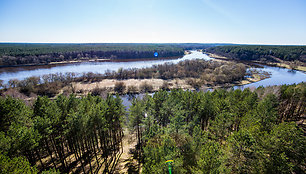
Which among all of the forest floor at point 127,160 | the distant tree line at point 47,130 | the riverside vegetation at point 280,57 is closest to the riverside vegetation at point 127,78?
the forest floor at point 127,160

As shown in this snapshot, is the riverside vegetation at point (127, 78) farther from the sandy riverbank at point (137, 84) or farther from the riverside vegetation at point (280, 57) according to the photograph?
the riverside vegetation at point (280, 57)

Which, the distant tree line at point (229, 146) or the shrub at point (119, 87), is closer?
the distant tree line at point (229, 146)

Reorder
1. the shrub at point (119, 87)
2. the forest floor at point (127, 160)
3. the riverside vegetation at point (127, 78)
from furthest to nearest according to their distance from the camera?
the shrub at point (119, 87)
the riverside vegetation at point (127, 78)
the forest floor at point (127, 160)

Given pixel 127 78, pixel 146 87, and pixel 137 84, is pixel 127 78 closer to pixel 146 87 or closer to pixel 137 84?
pixel 137 84

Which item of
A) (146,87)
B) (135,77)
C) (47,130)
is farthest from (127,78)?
(47,130)

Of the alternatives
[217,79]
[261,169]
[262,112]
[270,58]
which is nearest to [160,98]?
[262,112]

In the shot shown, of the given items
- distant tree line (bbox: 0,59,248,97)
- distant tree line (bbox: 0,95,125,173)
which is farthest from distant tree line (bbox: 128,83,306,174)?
distant tree line (bbox: 0,59,248,97)

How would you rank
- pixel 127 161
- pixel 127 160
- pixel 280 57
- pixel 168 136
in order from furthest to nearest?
pixel 280 57 < pixel 127 160 < pixel 127 161 < pixel 168 136

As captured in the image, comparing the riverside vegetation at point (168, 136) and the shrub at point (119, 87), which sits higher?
the riverside vegetation at point (168, 136)

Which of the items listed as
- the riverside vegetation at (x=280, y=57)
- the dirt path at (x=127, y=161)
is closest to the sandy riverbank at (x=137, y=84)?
the dirt path at (x=127, y=161)

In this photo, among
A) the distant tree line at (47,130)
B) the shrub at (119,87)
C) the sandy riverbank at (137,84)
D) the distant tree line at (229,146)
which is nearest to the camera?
the distant tree line at (229,146)

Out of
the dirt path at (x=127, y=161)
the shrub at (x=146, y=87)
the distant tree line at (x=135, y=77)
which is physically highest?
the distant tree line at (x=135, y=77)
